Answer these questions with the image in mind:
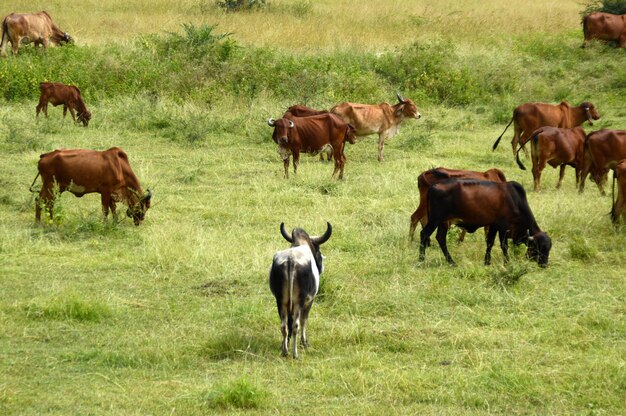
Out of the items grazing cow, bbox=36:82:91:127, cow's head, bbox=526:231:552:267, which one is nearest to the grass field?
cow's head, bbox=526:231:552:267

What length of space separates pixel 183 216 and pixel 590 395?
658 cm

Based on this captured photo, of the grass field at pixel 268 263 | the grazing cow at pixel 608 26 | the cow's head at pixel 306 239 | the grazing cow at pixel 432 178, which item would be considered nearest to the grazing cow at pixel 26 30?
the grass field at pixel 268 263

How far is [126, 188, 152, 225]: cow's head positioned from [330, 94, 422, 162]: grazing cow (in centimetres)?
519

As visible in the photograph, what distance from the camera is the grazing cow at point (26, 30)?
22594 millimetres

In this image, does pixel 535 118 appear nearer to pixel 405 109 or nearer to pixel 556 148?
pixel 405 109

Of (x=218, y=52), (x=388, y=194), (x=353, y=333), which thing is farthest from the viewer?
(x=218, y=52)

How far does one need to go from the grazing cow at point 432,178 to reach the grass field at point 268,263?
28 cm

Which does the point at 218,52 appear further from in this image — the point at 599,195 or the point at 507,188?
the point at 507,188

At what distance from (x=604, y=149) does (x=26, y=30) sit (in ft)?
47.4

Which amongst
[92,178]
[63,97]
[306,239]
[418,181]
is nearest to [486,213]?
[418,181]

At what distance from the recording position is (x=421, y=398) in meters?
6.98

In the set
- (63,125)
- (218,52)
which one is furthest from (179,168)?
(218,52)

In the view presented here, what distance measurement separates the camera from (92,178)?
1172 cm

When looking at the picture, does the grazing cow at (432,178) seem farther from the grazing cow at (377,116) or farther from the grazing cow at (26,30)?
the grazing cow at (26,30)
